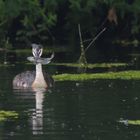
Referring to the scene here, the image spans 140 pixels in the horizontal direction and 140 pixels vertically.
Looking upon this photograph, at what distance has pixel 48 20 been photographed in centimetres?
4006

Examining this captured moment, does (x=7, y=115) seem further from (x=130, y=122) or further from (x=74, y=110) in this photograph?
(x=130, y=122)

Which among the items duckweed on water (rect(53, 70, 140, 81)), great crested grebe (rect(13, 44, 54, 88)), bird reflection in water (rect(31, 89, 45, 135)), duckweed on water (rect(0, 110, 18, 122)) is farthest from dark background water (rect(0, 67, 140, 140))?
duckweed on water (rect(53, 70, 140, 81))

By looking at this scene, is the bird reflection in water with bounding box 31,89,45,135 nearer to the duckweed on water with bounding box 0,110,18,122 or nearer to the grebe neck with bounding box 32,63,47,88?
the duckweed on water with bounding box 0,110,18,122

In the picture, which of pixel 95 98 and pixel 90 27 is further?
pixel 90 27

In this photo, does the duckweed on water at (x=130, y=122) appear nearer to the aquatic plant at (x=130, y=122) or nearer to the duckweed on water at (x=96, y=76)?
the aquatic plant at (x=130, y=122)

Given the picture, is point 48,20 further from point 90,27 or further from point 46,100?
point 46,100

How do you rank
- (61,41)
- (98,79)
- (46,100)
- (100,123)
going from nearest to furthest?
(100,123), (46,100), (98,79), (61,41)

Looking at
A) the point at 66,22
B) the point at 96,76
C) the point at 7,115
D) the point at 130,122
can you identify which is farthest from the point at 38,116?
the point at 66,22

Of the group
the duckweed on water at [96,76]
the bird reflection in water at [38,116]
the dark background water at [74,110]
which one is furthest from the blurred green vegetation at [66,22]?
the bird reflection in water at [38,116]

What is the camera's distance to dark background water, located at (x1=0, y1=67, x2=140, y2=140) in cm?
1594

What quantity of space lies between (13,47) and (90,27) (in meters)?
4.78

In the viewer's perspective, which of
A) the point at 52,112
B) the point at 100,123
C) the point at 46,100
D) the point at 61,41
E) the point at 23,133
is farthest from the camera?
the point at 61,41

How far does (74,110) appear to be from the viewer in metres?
18.6

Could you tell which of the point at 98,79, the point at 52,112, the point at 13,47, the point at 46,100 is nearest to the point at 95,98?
the point at 46,100
